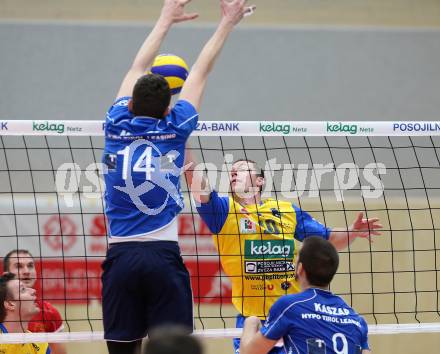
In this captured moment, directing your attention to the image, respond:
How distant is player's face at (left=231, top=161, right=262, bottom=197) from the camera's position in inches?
262

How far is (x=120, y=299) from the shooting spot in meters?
4.45

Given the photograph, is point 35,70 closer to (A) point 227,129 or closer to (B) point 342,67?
(B) point 342,67

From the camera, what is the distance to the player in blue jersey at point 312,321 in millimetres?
4473

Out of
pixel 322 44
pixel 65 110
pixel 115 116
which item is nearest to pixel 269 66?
pixel 322 44

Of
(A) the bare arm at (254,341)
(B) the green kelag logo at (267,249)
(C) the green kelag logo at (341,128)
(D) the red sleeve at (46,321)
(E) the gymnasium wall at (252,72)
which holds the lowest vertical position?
(A) the bare arm at (254,341)

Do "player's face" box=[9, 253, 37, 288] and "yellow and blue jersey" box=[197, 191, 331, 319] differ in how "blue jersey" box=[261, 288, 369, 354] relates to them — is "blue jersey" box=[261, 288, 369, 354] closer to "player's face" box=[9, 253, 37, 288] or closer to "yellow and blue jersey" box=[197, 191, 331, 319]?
"yellow and blue jersey" box=[197, 191, 331, 319]

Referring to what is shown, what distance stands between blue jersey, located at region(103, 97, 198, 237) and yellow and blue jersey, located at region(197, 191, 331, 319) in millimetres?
1788

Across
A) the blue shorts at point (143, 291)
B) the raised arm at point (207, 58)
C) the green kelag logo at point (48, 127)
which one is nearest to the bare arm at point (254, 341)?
the blue shorts at point (143, 291)

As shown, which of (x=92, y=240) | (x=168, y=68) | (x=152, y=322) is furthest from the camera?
(x=92, y=240)

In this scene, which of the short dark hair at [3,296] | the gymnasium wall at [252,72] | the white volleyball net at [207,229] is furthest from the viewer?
the gymnasium wall at [252,72]

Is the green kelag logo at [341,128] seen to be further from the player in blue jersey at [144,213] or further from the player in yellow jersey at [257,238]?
the player in blue jersey at [144,213]

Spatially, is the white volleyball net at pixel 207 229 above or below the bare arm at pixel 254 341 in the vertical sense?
above

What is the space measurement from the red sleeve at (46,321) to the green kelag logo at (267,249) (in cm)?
155

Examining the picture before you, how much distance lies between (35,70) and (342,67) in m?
4.59
